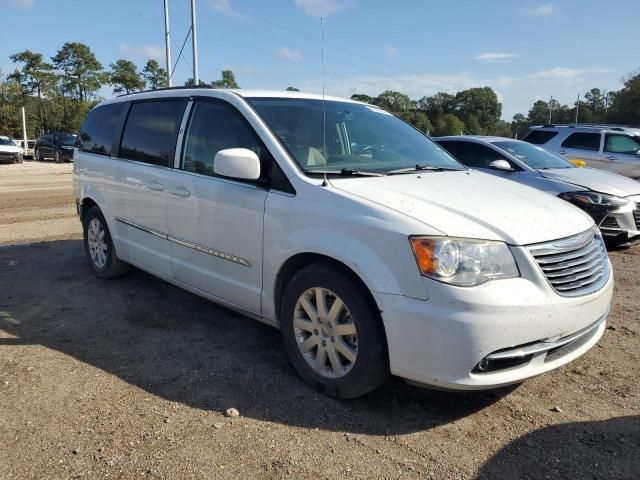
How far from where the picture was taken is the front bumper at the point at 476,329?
8.79 feet

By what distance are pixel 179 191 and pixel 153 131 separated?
85 cm

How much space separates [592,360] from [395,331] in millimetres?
1865

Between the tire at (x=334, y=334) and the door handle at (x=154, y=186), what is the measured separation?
1.70 meters

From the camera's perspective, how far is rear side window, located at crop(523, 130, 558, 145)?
40.0 ft

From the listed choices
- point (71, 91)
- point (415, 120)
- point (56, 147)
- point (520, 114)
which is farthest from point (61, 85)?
point (520, 114)

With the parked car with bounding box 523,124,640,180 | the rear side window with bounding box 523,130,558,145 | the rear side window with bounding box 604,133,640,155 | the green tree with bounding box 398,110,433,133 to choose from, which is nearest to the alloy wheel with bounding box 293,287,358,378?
the green tree with bounding box 398,110,433,133

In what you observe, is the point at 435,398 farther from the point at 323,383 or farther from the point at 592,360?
the point at 592,360

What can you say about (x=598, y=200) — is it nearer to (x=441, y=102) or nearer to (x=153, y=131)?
(x=153, y=131)

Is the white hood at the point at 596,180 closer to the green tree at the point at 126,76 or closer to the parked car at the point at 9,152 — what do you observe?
the parked car at the point at 9,152

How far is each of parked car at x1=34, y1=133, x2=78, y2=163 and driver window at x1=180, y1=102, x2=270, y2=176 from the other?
2827 centimetres

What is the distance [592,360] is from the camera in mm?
3832

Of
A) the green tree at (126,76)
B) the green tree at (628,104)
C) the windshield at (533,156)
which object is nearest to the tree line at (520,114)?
the green tree at (628,104)

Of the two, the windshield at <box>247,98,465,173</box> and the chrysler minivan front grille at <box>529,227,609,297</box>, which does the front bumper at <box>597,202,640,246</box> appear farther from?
the chrysler minivan front grille at <box>529,227,609,297</box>

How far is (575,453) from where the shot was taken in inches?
107
